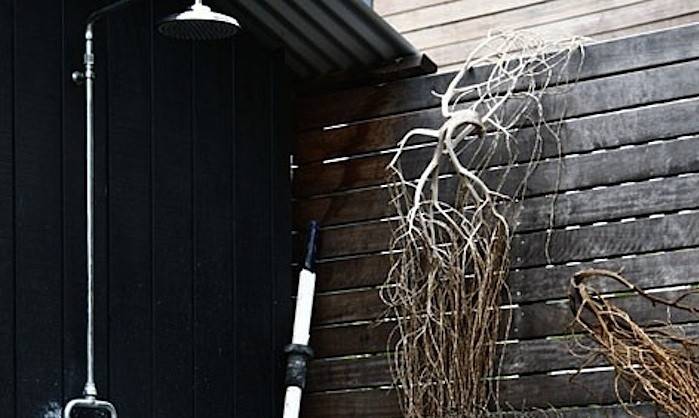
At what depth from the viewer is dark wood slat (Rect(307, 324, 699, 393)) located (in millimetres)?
4559

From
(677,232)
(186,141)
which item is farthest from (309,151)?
(677,232)

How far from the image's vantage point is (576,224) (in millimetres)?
4633

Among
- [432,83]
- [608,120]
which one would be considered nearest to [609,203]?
[608,120]

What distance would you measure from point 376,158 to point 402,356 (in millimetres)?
722

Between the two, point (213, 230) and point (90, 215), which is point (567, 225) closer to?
point (213, 230)

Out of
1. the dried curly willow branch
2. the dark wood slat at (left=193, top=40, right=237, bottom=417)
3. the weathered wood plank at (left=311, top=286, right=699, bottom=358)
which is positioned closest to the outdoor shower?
the dark wood slat at (left=193, top=40, right=237, bottom=417)

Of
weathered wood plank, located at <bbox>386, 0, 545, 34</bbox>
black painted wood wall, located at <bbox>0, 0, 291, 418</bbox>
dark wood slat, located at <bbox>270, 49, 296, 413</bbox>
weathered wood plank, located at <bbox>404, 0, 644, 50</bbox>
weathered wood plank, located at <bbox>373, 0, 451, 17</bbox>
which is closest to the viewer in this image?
black painted wood wall, located at <bbox>0, 0, 291, 418</bbox>

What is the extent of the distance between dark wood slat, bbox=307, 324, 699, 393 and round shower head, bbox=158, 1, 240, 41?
1.37 meters

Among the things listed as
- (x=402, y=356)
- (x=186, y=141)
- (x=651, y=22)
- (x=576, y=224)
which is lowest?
(x=402, y=356)

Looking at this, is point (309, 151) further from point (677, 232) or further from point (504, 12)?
point (677, 232)

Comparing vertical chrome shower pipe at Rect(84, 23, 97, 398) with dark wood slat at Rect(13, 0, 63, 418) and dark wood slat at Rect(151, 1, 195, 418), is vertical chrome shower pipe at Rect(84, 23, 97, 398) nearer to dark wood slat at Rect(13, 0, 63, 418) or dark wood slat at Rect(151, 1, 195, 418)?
dark wood slat at Rect(13, 0, 63, 418)

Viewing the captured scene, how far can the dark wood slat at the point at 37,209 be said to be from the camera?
4000 mm

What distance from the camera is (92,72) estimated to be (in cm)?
424

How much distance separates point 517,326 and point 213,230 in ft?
3.32
